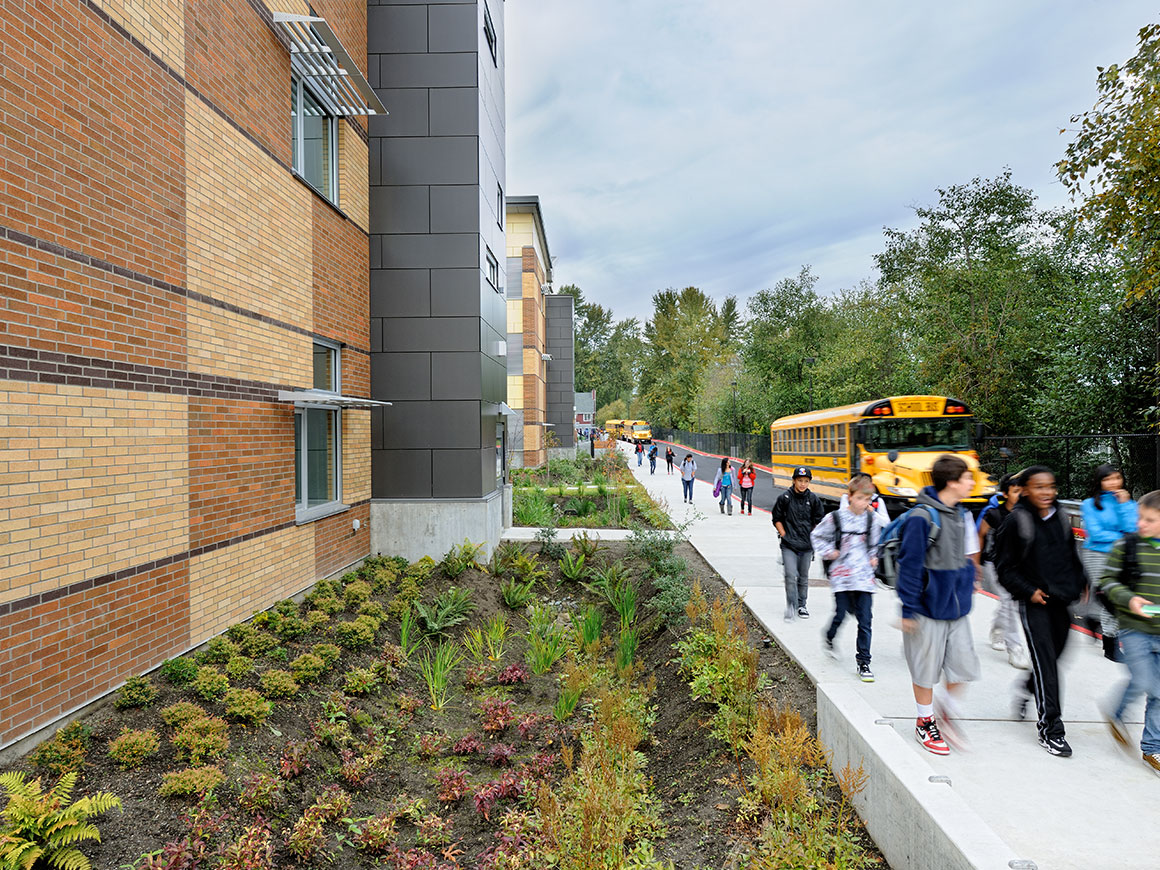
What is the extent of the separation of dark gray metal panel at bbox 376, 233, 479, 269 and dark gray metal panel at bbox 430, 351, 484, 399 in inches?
67.5

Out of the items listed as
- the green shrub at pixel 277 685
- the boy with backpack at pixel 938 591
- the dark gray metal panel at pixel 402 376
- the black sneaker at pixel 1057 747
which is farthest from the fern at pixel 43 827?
the dark gray metal panel at pixel 402 376

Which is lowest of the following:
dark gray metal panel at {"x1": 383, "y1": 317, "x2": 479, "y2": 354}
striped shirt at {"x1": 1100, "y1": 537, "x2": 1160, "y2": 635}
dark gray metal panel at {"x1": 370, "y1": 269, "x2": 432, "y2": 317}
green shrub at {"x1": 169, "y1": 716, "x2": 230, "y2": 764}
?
green shrub at {"x1": 169, "y1": 716, "x2": 230, "y2": 764}

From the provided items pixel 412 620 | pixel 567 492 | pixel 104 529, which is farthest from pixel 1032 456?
pixel 104 529

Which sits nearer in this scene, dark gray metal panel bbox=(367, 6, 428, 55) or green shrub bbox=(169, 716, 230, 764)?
green shrub bbox=(169, 716, 230, 764)

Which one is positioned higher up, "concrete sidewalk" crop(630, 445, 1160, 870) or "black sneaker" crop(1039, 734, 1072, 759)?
"black sneaker" crop(1039, 734, 1072, 759)

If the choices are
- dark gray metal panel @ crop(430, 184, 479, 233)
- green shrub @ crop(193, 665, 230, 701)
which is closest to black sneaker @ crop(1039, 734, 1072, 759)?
green shrub @ crop(193, 665, 230, 701)

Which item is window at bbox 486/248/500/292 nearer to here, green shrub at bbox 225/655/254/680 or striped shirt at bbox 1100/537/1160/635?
green shrub at bbox 225/655/254/680

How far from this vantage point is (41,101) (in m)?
4.68

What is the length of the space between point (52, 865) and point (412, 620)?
17.4ft

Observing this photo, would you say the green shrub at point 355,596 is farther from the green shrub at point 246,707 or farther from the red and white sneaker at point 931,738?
the red and white sneaker at point 931,738

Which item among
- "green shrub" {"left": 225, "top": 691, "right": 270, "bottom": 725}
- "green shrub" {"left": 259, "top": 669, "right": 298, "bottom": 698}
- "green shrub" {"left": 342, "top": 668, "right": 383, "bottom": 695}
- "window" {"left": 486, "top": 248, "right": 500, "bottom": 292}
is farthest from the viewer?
"window" {"left": 486, "top": 248, "right": 500, "bottom": 292}

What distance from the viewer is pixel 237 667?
5766 millimetres

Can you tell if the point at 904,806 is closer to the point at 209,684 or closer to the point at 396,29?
the point at 209,684

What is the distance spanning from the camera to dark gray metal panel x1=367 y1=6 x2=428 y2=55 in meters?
11.7
